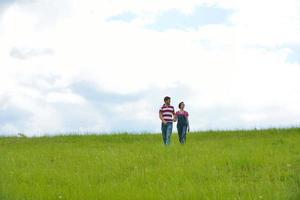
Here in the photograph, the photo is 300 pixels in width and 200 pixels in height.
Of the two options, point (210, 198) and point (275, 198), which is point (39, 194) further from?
point (275, 198)

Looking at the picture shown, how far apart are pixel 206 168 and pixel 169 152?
3.85 meters

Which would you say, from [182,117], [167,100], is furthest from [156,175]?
[182,117]

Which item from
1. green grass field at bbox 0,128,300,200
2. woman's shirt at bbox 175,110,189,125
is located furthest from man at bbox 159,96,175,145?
green grass field at bbox 0,128,300,200

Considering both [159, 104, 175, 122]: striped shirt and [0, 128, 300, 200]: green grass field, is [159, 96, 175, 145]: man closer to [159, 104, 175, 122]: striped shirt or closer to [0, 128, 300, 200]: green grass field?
[159, 104, 175, 122]: striped shirt

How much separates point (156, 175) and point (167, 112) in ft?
28.4

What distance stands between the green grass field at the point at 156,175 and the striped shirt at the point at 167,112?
2.45m

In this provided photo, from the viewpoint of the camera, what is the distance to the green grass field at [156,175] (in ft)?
41.3

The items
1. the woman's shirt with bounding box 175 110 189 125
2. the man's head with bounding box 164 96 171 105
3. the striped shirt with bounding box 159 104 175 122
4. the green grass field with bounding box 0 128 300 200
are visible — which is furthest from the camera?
the woman's shirt with bounding box 175 110 189 125

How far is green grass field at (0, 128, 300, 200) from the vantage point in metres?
12.6

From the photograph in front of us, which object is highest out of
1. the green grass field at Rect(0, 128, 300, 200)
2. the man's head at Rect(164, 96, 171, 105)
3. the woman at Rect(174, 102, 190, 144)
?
the man's head at Rect(164, 96, 171, 105)

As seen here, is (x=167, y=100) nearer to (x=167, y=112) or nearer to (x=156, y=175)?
(x=167, y=112)

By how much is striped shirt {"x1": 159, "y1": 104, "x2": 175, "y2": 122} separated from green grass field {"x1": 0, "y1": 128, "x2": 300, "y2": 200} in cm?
245

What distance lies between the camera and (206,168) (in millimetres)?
15578

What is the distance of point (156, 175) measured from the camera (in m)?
14.9
